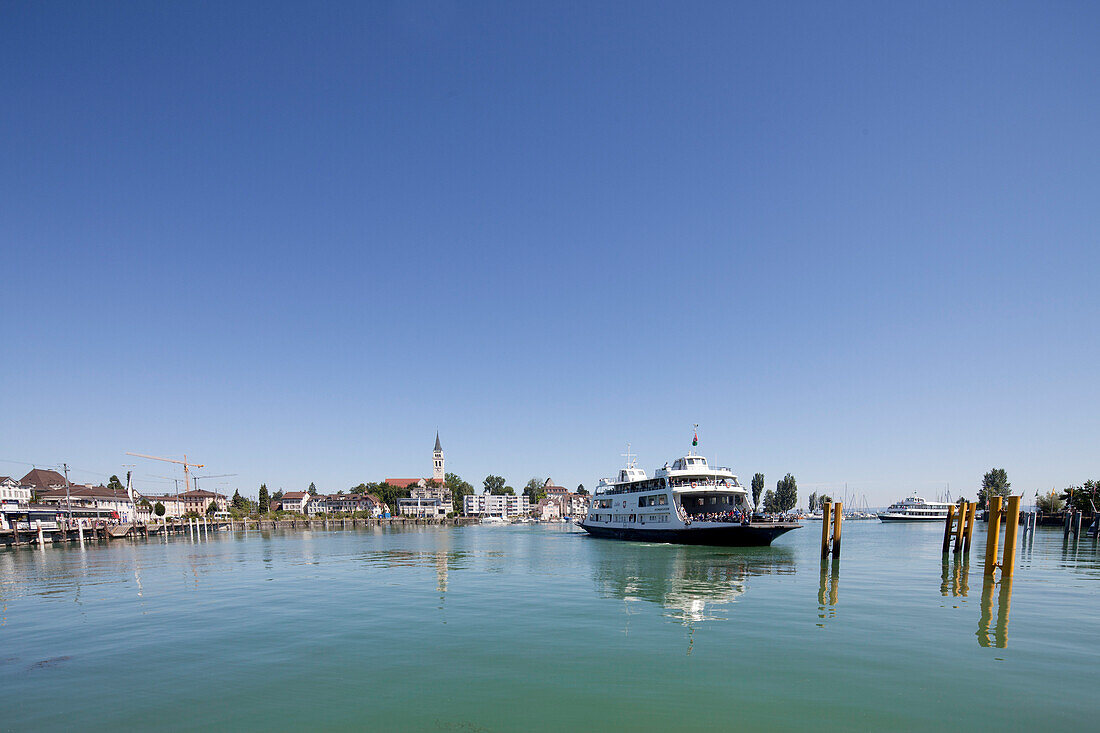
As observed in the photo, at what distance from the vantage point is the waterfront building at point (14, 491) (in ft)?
381

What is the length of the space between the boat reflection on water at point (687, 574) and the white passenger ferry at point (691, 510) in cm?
144

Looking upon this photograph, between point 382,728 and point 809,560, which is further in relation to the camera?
point 809,560

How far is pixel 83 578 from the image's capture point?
3603cm

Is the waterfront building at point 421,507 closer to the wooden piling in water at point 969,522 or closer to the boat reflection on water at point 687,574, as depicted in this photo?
the boat reflection on water at point 687,574

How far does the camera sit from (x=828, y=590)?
26078mm

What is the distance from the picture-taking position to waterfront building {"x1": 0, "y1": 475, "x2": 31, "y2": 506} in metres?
116

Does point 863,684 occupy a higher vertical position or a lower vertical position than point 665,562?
higher

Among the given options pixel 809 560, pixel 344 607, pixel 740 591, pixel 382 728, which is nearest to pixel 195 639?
pixel 344 607

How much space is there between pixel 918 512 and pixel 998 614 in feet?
522

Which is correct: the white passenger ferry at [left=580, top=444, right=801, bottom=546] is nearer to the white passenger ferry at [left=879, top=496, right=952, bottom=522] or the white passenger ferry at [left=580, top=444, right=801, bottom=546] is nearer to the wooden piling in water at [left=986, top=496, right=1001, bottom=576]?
the wooden piling in water at [left=986, top=496, right=1001, bottom=576]

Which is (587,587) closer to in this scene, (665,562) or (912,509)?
(665,562)

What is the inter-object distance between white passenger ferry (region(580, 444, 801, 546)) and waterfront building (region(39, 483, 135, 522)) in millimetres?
114793

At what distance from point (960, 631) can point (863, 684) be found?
25.3 ft

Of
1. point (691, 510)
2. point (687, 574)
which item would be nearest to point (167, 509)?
point (691, 510)
